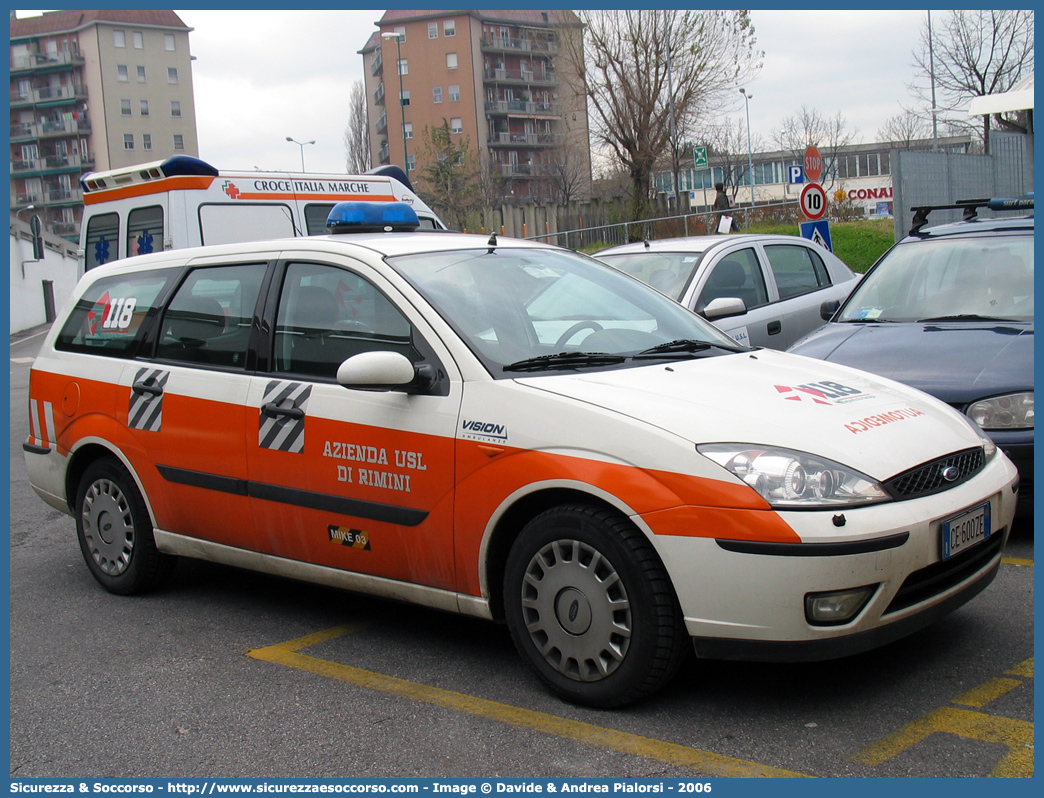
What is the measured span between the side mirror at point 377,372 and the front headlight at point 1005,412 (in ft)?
9.57

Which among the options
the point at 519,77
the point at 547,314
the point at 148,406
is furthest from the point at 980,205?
the point at 519,77

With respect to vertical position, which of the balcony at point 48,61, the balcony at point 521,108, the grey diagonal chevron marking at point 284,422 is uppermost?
the balcony at point 48,61

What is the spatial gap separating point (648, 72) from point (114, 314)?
33.2m

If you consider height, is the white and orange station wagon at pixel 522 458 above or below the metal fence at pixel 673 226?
below

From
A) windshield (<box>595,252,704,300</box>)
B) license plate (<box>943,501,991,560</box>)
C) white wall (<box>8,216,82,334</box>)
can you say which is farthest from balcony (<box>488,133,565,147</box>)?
license plate (<box>943,501,991,560</box>)

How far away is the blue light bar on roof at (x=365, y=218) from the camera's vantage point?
5.09 meters

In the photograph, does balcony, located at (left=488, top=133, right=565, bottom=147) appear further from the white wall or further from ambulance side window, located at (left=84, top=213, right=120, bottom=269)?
ambulance side window, located at (left=84, top=213, right=120, bottom=269)

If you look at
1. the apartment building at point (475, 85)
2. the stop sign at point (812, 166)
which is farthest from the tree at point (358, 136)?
the stop sign at point (812, 166)

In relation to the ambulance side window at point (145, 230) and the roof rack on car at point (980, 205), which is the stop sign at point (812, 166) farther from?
the ambulance side window at point (145, 230)

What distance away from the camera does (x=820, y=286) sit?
9516 mm

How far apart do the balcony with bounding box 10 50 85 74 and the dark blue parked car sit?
301 ft

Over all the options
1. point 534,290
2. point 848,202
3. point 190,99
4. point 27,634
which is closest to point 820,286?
point 534,290

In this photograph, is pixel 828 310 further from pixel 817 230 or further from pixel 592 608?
pixel 817 230

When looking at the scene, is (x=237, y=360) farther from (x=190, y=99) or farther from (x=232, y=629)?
(x=190, y=99)
